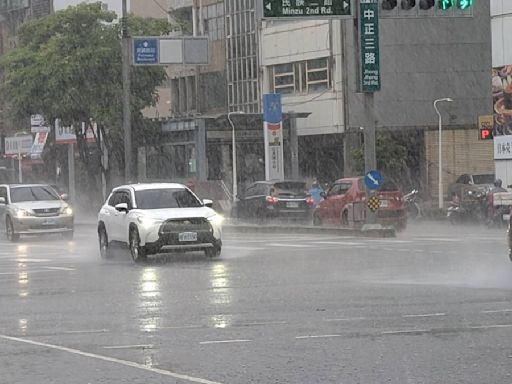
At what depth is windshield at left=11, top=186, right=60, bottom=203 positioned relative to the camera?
3684 centimetres

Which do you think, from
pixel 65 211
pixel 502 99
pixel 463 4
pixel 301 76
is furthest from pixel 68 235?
pixel 301 76

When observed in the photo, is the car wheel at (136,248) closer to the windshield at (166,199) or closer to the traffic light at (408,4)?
the windshield at (166,199)

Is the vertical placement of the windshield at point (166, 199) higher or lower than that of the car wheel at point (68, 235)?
higher

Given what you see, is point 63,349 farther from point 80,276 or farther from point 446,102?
point 446,102

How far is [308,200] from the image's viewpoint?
40844 millimetres

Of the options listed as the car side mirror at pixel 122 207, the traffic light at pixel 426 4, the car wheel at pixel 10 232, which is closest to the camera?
the car side mirror at pixel 122 207

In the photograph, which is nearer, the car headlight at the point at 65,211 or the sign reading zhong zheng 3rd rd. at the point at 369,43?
the sign reading zhong zheng 3rd rd. at the point at 369,43

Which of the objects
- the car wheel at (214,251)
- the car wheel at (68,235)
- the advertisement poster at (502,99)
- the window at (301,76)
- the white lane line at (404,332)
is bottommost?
the car wheel at (68,235)

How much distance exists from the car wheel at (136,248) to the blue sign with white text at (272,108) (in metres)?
21.4

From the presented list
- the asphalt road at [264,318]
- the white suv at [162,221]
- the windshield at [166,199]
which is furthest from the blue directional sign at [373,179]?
the windshield at [166,199]

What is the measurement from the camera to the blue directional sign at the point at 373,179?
3288cm

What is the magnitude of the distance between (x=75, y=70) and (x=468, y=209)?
20.1 meters

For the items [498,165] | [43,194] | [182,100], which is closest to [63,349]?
[43,194]

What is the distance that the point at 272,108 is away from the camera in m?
47.1
